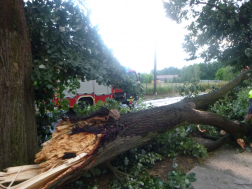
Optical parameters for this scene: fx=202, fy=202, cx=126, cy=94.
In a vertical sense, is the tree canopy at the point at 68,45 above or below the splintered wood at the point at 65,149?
above

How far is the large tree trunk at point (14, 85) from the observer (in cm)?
236

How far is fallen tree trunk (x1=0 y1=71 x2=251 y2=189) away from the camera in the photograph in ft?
7.10

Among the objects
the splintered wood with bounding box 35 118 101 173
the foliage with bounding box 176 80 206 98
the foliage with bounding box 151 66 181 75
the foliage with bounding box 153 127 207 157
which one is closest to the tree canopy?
the splintered wood with bounding box 35 118 101 173

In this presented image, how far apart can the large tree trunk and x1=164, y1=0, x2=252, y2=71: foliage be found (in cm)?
808

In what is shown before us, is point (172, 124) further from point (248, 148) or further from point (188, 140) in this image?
point (248, 148)

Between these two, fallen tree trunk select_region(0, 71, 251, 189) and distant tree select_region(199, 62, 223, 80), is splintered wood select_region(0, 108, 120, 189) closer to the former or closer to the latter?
fallen tree trunk select_region(0, 71, 251, 189)

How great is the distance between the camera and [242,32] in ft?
28.1

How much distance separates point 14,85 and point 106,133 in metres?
1.24

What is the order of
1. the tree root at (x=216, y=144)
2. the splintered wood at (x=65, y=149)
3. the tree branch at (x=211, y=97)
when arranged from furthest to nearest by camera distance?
1. the tree branch at (x=211, y=97)
2. the tree root at (x=216, y=144)
3. the splintered wood at (x=65, y=149)

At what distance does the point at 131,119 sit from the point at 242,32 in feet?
25.9

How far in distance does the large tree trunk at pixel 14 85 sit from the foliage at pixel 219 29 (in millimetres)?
8075

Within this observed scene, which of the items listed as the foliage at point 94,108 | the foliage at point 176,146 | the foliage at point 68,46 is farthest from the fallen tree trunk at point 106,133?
the foliage at point 94,108

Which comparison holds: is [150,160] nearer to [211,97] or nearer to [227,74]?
[211,97]

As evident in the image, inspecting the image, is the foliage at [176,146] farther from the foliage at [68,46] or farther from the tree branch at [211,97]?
the foliage at [68,46]
